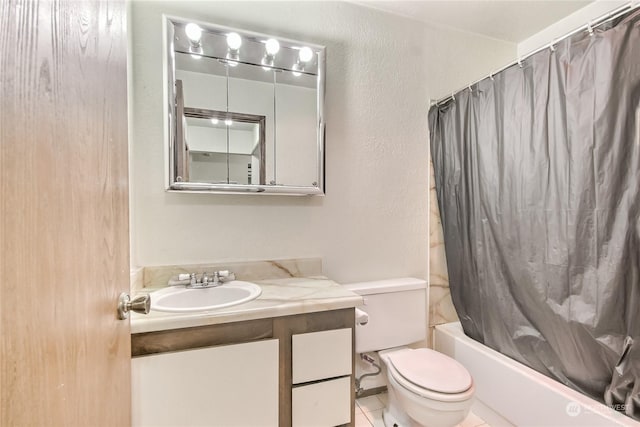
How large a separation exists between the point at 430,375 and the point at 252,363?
2.70ft

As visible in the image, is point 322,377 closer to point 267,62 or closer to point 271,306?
point 271,306

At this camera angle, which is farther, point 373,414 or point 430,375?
point 373,414

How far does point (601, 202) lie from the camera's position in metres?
1.15

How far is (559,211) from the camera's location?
1.29m

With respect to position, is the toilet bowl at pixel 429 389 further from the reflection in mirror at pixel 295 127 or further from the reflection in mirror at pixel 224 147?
the reflection in mirror at pixel 224 147

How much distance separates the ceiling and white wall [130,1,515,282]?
2.4 inches

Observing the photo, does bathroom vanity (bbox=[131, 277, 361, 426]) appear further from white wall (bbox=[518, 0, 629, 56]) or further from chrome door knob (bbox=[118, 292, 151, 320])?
white wall (bbox=[518, 0, 629, 56])

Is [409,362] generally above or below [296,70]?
below

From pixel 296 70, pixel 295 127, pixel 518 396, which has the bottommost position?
pixel 518 396

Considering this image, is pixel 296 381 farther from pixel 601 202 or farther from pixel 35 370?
pixel 601 202

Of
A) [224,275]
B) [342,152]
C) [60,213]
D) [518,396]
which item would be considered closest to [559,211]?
[518,396]

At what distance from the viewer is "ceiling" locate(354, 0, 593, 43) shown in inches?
67.9
